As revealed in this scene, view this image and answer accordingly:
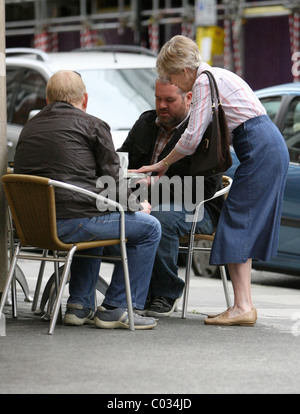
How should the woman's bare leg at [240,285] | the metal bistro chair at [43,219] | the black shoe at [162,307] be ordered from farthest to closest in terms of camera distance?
the black shoe at [162,307]
the woman's bare leg at [240,285]
the metal bistro chair at [43,219]

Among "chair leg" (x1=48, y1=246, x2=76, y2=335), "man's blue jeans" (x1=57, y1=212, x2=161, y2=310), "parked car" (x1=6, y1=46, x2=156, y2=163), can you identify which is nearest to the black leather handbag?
"man's blue jeans" (x1=57, y1=212, x2=161, y2=310)

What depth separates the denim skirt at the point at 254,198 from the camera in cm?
625

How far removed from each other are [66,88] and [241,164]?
1.15m

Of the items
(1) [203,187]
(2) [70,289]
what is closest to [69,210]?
(2) [70,289]

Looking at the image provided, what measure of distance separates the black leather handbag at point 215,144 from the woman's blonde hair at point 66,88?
2.53 ft

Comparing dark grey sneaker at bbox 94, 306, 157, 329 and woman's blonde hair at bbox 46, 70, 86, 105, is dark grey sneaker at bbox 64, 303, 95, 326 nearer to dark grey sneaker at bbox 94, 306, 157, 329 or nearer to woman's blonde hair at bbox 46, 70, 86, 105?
dark grey sneaker at bbox 94, 306, 157, 329

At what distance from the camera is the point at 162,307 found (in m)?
6.85

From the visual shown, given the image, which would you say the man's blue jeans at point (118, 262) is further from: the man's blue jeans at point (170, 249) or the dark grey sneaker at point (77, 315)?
the man's blue jeans at point (170, 249)

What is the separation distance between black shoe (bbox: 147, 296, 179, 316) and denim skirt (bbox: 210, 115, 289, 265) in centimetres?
66

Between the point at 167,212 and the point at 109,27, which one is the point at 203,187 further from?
the point at 109,27

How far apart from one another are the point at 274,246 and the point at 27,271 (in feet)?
12.2

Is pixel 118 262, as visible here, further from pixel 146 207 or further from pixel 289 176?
pixel 289 176

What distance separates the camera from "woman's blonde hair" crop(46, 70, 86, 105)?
6.02m

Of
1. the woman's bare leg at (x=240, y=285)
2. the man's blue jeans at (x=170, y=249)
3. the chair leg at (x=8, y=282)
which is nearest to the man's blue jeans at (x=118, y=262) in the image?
the chair leg at (x=8, y=282)
